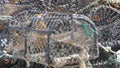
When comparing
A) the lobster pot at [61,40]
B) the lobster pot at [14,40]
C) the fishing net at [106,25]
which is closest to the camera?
the lobster pot at [61,40]

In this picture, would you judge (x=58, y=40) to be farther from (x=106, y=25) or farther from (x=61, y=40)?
(x=106, y=25)

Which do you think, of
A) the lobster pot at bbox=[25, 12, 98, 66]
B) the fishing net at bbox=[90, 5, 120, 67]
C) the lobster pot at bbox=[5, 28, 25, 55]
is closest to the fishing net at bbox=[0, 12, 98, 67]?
the lobster pot at bbox=[25, 12, 98, 66]

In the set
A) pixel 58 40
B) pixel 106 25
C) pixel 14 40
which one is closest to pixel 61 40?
pixel 58 40

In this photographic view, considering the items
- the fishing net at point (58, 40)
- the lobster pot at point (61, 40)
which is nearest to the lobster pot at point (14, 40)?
the fishing net at point (58, 40)

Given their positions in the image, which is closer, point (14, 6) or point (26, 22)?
point (26, 22)

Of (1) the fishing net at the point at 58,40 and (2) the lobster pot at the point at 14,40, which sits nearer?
(1) the fishing net at the point at 58,40

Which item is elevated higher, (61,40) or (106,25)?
(61,40)

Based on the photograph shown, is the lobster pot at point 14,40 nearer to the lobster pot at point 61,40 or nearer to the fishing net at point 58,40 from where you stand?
the fishing net at point 58,40

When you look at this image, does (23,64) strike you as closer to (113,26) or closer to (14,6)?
(14,6)

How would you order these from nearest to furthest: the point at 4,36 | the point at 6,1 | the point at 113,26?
the point at 4,36 < the point at 113,26 < the point at 6,1

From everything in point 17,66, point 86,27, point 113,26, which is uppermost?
point 86,27

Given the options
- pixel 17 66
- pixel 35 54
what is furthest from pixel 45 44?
pixel 17 66
